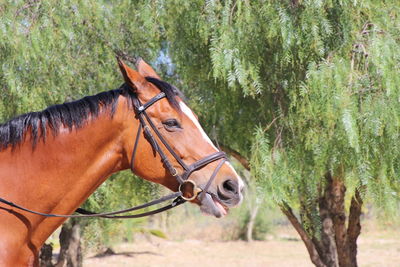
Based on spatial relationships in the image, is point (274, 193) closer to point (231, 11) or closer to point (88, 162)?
point (231, 11)

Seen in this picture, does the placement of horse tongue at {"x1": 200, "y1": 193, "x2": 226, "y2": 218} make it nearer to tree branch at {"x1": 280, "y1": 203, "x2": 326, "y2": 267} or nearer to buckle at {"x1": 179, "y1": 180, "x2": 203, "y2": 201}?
buckle at {"x1": 179, "y1": 180, "x2": 203, "y2": 201}

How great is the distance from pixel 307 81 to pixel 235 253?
1663cm

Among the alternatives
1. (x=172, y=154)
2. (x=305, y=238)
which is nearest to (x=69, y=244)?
(x=305, y=238)

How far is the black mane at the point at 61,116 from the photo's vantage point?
279 cm

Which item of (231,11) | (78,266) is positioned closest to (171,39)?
(231,11)

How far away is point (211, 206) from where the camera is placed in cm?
278

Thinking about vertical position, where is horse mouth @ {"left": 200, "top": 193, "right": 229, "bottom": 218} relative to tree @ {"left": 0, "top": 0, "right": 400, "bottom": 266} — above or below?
below

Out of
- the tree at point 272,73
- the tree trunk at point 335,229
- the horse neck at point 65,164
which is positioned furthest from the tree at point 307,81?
the horse neck at point 65,164

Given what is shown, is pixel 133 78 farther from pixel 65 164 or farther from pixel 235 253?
pixel 235 253

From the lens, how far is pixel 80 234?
9.35 meters

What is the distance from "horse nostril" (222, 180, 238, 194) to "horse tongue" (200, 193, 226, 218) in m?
0.09

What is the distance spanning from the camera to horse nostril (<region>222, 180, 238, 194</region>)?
9.07 ft

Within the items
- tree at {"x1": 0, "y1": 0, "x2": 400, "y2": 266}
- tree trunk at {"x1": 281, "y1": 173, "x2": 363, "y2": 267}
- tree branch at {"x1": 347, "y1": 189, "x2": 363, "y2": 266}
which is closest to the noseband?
tree at {"x1": 0, "y1": 0, "x2": 400, "y2": 266}

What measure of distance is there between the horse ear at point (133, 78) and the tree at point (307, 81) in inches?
73.8
